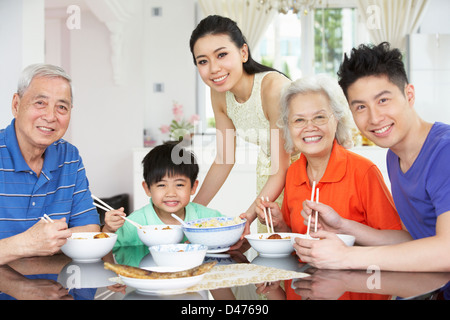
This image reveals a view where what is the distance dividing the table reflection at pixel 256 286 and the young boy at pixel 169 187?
1.89ft

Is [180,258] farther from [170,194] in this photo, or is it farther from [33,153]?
[33,153]

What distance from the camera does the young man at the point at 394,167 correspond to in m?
1.18

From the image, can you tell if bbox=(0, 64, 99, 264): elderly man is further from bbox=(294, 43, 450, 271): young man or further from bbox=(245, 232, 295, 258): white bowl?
bbox=(294, 43, 450, 271): young man

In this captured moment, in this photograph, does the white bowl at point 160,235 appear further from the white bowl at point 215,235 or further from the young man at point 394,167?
the young man at point 394,167

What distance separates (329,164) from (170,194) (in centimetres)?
63

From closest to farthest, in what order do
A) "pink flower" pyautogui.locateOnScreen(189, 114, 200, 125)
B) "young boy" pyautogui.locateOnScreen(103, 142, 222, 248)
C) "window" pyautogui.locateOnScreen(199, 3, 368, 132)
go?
"young boy" pyautogui.locateOnScreen(103, 142, 222, 248), "pink flower" pyautogui.locateOnScreen(189, 114, 200, 125), "window" pyautogui.locateOnScreen(199, 3, 368, 132)

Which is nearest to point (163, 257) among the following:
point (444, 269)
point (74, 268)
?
point (74, 268)

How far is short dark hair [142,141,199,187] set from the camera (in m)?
1.90

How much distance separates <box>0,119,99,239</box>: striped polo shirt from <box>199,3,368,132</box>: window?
386 cm

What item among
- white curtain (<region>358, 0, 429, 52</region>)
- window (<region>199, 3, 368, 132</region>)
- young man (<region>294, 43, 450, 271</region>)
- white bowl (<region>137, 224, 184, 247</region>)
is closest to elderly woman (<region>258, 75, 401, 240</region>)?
young man (<region>294, 43, 450, 271</region>)

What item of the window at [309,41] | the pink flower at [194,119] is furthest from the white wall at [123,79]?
the window at [309,41]

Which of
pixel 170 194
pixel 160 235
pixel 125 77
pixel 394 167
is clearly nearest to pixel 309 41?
pixel 125 77

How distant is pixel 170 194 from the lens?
184cm

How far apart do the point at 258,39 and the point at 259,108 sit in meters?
3.36
